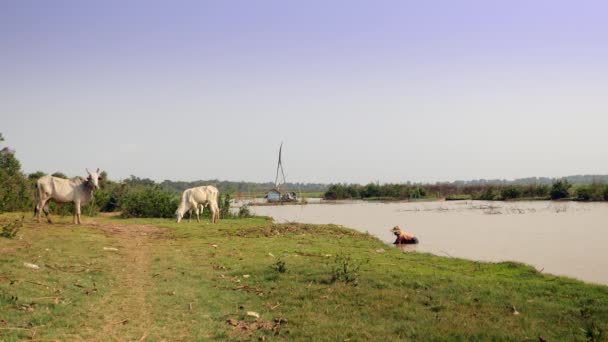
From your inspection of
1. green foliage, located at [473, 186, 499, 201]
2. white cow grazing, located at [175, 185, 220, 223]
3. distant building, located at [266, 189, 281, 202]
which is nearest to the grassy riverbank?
white cow grazing, located at [175, 185, 220, 223]

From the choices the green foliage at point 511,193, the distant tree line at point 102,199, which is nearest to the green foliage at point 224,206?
the distant tree line at point 102,199

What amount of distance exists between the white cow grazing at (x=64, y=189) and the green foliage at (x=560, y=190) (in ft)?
164

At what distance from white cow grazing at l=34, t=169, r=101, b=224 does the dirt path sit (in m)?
2.62

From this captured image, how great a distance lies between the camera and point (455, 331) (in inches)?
259

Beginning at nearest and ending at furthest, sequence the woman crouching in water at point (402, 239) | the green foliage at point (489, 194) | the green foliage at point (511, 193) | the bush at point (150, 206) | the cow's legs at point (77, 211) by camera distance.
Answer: the cow's legs at point (77, 211) → the woman crouching in water at point (402, 239) → the bush at point (150, 206) → the green foliage at point (511, 193) → the green foliage at point (489, 194)

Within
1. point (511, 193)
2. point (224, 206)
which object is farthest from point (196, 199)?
point (511, 193)

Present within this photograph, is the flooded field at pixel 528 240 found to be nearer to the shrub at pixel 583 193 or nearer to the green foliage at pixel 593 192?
the green foliage at pixel 593 192

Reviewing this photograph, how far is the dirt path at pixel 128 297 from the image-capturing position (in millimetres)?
6828

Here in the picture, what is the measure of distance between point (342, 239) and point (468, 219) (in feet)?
53.1

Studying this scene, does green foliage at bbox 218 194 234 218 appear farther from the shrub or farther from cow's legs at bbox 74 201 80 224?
the shrub

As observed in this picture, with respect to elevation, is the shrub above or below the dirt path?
above

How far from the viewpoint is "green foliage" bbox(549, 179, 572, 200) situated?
175 feet

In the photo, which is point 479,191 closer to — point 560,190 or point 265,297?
point 560,190

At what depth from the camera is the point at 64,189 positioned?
54.2 ft
